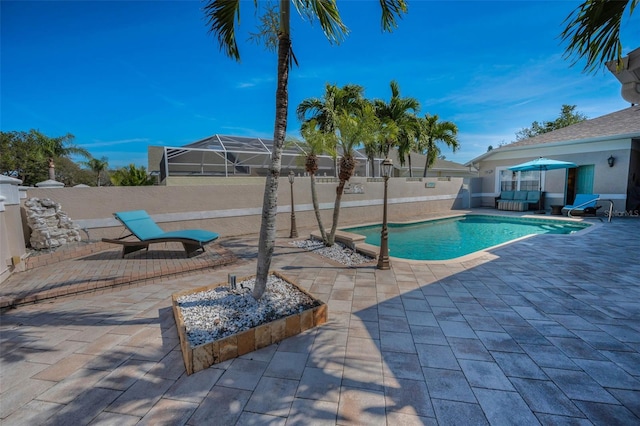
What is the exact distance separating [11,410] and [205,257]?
447 cm

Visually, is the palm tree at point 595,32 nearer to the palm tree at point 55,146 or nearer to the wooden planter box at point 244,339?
the wooden planter box at point 244,339

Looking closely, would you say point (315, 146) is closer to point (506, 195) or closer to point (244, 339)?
point (244, 339)

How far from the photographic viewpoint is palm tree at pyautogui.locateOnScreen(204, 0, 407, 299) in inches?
133

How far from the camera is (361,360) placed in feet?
9.34

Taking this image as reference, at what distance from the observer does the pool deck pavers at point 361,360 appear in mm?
2180

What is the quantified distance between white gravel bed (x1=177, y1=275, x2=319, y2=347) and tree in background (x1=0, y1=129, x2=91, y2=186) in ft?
79.1

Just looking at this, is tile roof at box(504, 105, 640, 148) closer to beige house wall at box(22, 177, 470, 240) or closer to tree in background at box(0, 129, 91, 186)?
beige house wall at box(22, 177, 470, 240)

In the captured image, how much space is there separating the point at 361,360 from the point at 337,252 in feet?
15.2

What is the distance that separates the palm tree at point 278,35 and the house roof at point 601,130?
1660 centimetres

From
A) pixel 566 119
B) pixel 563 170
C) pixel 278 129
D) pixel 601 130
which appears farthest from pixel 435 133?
pixel 566 119

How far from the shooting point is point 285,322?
3250 millimetres

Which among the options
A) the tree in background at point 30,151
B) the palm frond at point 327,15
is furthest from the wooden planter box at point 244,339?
the tree in background at point 30,151

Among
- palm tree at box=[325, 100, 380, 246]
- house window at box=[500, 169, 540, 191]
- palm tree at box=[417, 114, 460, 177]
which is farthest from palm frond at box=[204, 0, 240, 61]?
house window at box=[500, 169, 540, 191]

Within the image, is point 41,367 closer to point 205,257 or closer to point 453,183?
point 205,257
